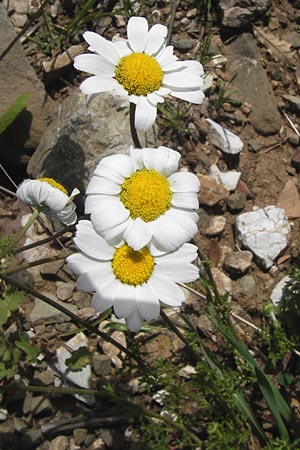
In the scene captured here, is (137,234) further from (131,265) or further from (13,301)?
(13,301)

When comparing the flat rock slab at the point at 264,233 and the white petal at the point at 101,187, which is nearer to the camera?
the white petal at the point at 101,187

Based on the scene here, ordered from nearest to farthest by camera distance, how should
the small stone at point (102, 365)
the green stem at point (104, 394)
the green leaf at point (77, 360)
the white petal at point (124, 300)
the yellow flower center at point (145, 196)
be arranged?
the white petal at point (124, 300), the yellow flower center at point (145, 196), the green stem at point (104, 394), the green leaf at point (77, 360), the small stone at point (102, 365)

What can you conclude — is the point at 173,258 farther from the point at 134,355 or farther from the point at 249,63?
the point at 249,63

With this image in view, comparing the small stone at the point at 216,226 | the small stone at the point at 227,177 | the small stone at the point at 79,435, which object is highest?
the small stone at the point at 227,177

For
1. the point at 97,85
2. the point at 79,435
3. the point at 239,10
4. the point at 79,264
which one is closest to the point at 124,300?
the point at 79,264

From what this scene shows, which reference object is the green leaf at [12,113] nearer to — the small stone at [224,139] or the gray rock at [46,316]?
the gray rock at [46,316]

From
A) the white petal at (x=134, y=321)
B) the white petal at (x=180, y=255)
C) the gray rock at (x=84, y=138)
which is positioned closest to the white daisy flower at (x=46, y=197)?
the white petal at (x=180, y=255)
